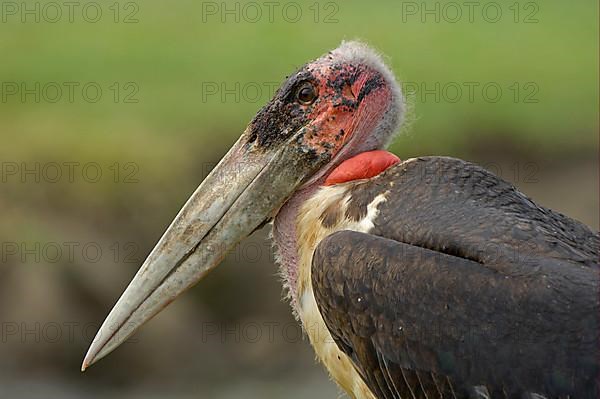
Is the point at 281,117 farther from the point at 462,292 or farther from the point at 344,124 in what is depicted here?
the point at 462,292

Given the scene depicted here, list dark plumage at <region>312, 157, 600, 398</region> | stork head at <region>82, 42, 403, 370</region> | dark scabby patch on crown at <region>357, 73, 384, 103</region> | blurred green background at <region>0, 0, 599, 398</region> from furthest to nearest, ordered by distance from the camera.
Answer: blurred green background at <region>0, 0, 599, 398</region> → dark scabby patch on crown at <region>357, 73, 384, 103</region> → stork head at <region>82, 42, 403, 370</region> → dark plumage at <region>312, 157, 600, 398</region>

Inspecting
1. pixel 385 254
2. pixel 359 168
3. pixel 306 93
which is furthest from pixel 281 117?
pixel 385 254

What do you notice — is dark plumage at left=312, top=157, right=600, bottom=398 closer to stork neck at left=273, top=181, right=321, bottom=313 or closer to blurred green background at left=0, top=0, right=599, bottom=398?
stork neck at left=273, top=181, right=321, bottom=313

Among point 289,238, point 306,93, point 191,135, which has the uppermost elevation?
point 306,93

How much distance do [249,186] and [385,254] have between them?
89cm

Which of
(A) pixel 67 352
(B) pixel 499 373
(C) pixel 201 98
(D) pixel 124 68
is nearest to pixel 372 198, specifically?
(B) pixel 499 373

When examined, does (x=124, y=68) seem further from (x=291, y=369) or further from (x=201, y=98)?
(x=291, y=369)

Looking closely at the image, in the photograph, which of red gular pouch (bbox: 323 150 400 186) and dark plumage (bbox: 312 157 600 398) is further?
red gular pouch (bbox: 323 150 400 186)

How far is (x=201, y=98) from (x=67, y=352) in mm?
3737

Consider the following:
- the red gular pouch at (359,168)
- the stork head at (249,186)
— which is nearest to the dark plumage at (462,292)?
the red gular pouch at (359,168)

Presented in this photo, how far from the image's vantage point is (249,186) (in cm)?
520

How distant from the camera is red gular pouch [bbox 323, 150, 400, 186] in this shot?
5203 millimetres

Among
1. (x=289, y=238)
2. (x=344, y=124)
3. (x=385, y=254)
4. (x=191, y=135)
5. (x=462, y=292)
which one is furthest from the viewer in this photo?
(x=191, y=135)

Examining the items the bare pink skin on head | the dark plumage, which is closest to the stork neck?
the bare pink skin on head
